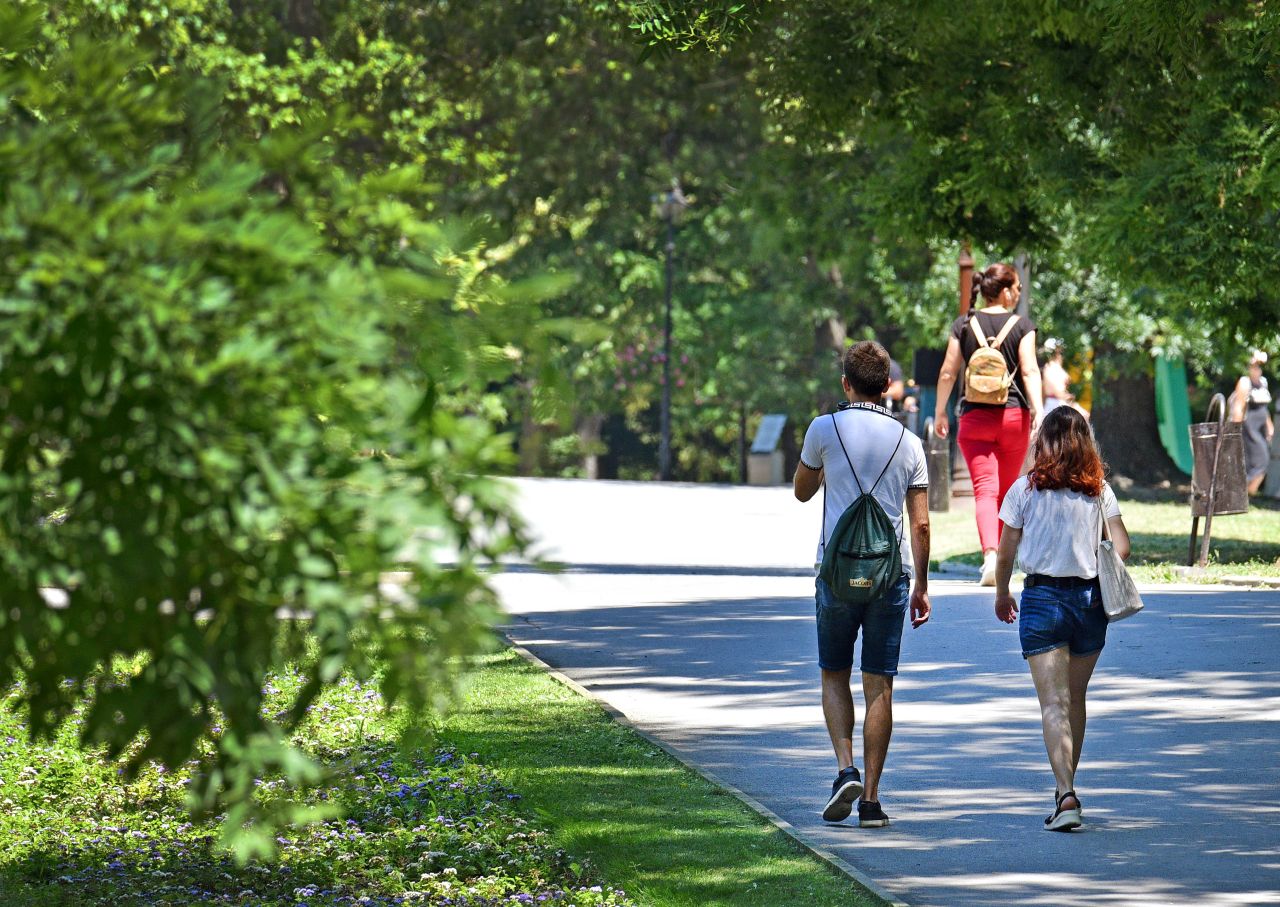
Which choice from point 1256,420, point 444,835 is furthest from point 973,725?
point 1256,420

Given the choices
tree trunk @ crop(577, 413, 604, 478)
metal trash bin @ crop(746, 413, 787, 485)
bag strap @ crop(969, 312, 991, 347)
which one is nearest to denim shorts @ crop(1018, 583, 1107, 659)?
bag strap @ crop(969, 312, 991, 347)

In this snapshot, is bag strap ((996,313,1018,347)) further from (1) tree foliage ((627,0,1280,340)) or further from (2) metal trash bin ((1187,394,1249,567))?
(2) metal trash bin ((1187,394,1249,567))

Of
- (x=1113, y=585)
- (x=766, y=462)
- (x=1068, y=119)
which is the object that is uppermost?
(x=1068, y=119)

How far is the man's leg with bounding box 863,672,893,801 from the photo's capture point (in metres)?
7.43

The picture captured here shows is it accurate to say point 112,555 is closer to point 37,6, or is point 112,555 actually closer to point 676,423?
point 37,6

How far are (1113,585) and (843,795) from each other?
1303 millimetres

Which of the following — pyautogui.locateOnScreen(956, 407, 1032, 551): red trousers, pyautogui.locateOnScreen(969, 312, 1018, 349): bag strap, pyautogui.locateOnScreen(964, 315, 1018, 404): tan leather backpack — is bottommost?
pyautogui.locateOnScreen(956, 407, 1032, 551): red trousers

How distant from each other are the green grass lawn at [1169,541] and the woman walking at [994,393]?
120 inches

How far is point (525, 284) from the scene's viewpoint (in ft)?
12.0

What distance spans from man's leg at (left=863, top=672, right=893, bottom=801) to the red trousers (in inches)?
224

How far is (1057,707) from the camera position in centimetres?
746

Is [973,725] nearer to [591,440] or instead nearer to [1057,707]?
[1057,707]

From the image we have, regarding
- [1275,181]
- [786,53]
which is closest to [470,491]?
[1275,181]

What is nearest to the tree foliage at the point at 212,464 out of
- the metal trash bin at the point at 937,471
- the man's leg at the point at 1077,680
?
the man's leg at the point at 1077,680
